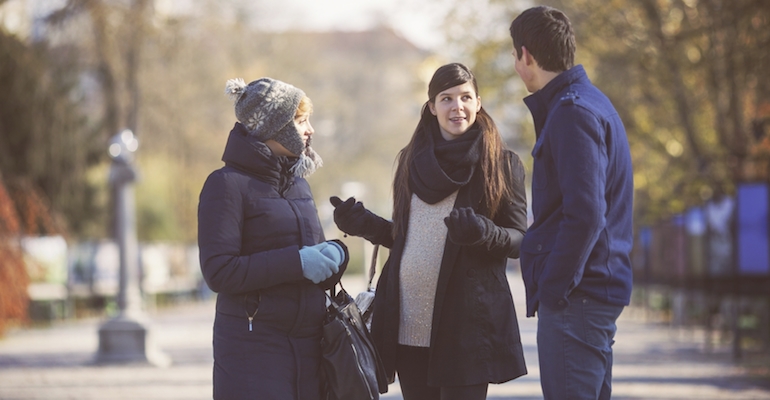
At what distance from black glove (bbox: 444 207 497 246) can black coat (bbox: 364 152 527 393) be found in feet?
0.33

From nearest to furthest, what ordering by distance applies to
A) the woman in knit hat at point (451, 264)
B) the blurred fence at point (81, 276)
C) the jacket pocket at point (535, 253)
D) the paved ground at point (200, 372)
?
the jacket pocket at point (535, 253) → the woman in knit hat at point (451, 264) → the paved ground at point (200, 372) → the blurred fence at point (81, 276)

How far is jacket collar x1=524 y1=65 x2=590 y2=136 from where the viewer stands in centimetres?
448

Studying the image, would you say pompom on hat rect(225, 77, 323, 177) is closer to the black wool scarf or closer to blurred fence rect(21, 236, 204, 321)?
the black wool scarf

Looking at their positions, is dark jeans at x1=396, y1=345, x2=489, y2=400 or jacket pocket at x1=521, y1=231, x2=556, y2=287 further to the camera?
dark jeans at x1=396, y1=345, x2=489, y2=400

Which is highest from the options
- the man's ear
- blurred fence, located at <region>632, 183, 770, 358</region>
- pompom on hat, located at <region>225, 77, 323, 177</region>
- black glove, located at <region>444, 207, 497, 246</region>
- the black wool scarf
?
the man's ear

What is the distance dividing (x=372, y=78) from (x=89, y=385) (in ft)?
175

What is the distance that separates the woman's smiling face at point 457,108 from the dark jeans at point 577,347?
91 cm

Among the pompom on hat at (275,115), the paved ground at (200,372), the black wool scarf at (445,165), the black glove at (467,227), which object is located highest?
the pompom on hat at (275,115)

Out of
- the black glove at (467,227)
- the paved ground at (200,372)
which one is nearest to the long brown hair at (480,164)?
the black glove at (467,227)

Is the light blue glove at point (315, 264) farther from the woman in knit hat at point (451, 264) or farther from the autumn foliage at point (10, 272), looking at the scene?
the autumn foliage at point (10, 272)

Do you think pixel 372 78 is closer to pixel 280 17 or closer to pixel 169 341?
pixel 280 17

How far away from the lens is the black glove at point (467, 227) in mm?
4594

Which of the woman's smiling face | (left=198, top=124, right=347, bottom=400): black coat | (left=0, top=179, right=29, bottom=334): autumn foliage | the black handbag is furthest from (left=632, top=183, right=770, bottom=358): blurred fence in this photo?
(left=198, top=124, right=347, bottom=400): black coat

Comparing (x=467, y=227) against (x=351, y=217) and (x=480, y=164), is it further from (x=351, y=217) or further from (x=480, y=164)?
(x=351, y=217)
